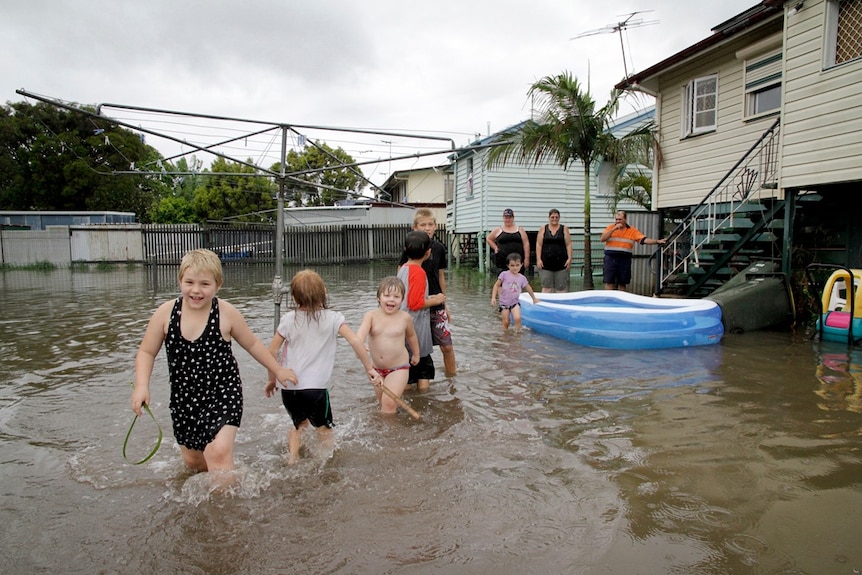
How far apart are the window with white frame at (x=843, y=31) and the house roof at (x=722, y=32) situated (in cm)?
89

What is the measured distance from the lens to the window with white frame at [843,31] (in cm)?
870

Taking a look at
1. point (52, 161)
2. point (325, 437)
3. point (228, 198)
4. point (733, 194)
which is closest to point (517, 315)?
point (325, 437)

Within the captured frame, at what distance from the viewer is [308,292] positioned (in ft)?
13.0

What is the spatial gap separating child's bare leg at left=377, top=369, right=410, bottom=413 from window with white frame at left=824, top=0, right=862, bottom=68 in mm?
8420

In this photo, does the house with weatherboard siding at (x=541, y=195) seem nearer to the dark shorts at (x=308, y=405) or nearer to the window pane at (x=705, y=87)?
the window pane at (x=705, y=87)

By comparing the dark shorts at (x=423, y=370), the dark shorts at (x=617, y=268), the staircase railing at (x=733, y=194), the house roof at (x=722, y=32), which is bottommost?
the dark shorts at (x=423, y=370)

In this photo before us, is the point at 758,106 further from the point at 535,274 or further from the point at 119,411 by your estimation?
the point at 119,411

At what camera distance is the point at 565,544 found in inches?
114

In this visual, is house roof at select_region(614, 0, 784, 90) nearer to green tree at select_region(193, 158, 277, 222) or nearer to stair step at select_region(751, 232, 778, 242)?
stair step at select_region(751, 232, 778, 242)

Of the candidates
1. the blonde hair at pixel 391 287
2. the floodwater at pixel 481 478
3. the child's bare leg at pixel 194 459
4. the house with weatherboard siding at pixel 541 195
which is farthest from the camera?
the house with weatherboard siding at pixel 541 195

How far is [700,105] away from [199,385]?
41.8ft

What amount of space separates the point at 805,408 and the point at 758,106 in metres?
8.64

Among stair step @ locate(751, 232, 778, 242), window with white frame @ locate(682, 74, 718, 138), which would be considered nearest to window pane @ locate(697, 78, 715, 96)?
window with white frame @ locate(682, 74, 718, 138)

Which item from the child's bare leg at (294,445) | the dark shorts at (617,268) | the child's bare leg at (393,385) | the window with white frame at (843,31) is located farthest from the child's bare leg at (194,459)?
the window with white frame at (843,31)
